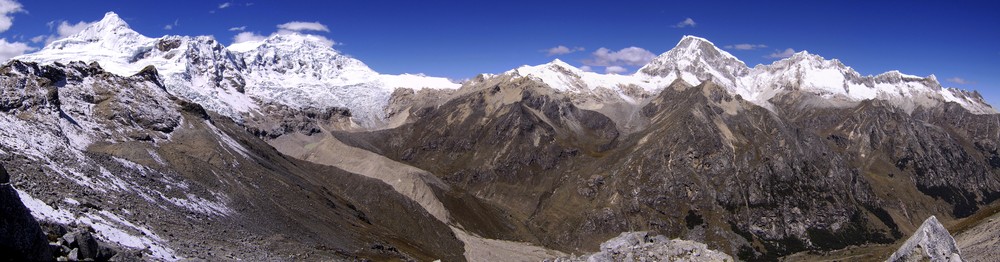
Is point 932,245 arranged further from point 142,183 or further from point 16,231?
point 142,183

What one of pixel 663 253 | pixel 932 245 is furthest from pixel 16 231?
pixel 932 245

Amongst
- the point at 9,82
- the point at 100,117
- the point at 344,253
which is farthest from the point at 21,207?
the point at 100,117

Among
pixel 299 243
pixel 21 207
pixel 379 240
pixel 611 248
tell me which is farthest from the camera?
pixel 379 240

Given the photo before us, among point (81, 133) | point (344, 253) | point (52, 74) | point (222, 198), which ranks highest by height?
point (52, 74)

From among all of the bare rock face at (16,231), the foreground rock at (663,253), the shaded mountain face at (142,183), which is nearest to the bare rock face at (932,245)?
the foreground rock at (663,253)

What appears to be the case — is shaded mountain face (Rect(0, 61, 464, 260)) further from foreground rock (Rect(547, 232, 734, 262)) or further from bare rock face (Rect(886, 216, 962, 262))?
bare rock face (Rect(886, 216, 962, 262))

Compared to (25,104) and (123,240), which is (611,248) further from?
(25,104)

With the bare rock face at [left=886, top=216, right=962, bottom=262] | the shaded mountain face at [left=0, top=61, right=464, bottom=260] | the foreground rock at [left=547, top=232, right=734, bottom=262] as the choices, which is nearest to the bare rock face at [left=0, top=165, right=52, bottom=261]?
the shaded mountain face at [left=0, top=61, right=464, bottom=260]

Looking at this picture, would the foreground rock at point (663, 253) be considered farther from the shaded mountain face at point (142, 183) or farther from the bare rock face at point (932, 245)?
the shaded mountain face at point (142, 183)
